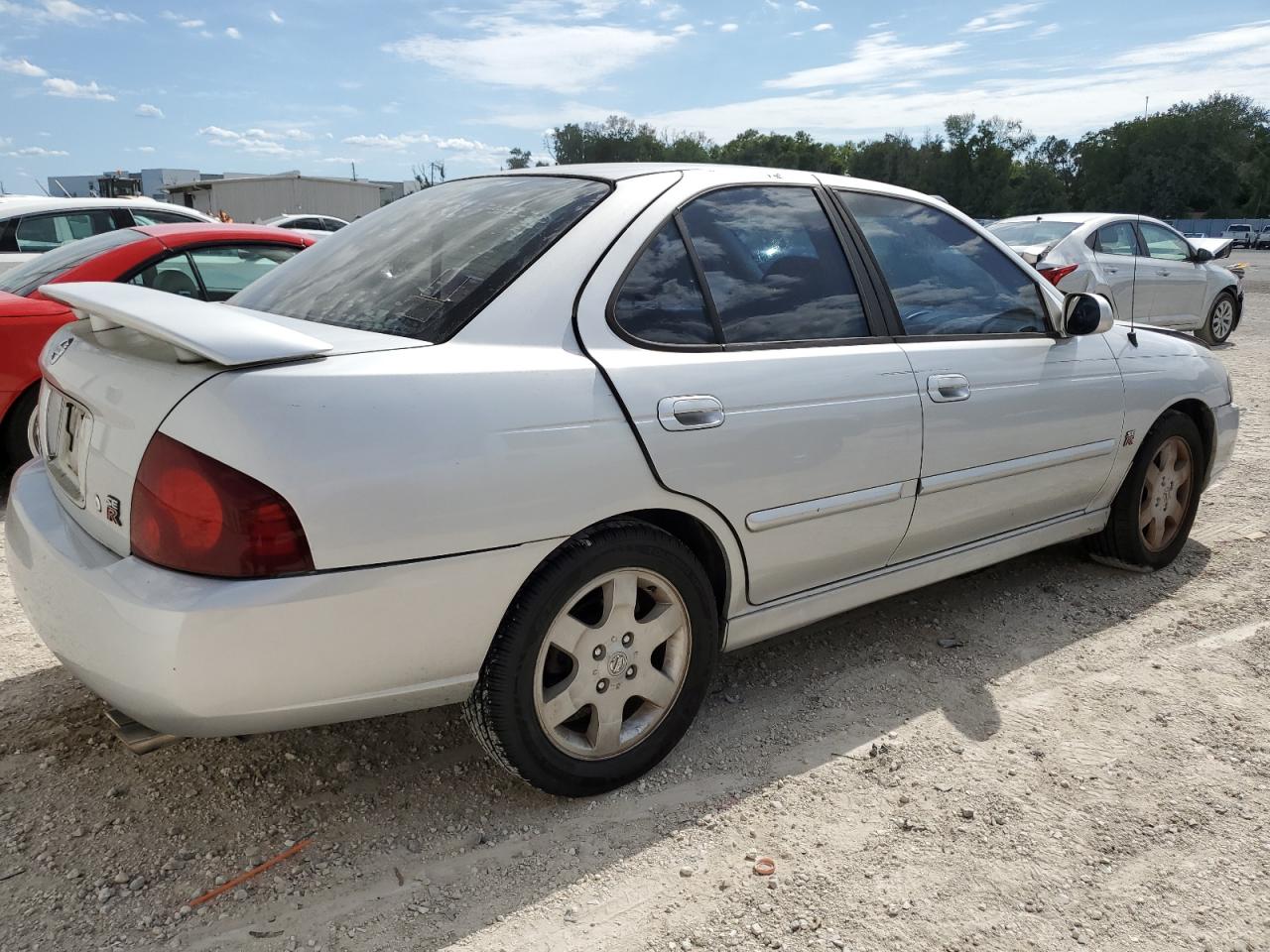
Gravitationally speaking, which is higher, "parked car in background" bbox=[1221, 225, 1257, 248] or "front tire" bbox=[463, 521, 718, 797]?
"front tire" bbox=[463, 521, 718, 797]

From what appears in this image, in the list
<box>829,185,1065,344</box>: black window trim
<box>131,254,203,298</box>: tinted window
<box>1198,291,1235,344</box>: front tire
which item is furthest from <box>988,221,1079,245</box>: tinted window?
<box>131,254,203,298</box>: tinted window

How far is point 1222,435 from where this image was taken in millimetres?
4266

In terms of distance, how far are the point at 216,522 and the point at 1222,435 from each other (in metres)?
4.14

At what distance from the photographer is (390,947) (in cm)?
200

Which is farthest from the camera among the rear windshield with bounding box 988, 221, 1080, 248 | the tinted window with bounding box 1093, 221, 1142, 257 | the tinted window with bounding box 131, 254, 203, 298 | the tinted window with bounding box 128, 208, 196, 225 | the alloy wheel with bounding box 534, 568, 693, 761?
the tinted window with bounding box 1093, 221, 1142, 257

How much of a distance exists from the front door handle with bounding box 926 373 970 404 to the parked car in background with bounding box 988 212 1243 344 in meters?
6.98

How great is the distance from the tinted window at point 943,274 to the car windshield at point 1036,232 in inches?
276

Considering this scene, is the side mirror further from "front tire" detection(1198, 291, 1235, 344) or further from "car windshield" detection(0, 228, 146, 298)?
"front tire" detection(1198, 291, 1235, 344)

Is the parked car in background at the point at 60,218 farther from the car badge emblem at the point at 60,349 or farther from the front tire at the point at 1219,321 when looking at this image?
the front tire at the point at 1219,321

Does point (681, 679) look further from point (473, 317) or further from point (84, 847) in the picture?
point (84, 847)

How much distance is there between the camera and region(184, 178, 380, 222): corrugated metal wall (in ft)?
135

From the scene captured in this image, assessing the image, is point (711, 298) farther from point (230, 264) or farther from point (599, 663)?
point (230, 264)

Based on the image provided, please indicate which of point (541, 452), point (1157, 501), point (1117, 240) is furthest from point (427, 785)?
point (1117, 240)

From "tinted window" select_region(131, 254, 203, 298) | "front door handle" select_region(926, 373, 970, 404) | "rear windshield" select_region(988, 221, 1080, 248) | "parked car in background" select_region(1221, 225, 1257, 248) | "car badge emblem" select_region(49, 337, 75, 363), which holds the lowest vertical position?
"parked car in background" select_region(1221, 225, 1257, 248)
